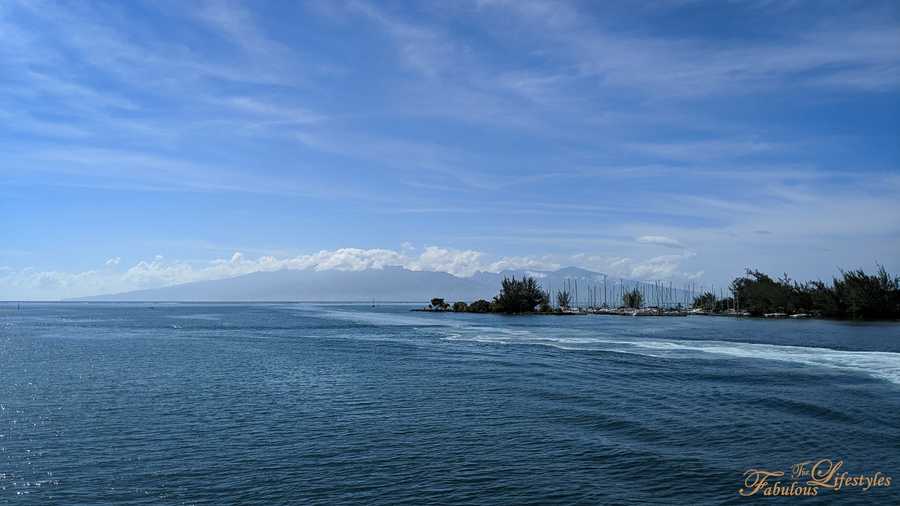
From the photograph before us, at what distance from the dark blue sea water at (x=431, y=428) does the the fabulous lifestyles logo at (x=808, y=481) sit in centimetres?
44

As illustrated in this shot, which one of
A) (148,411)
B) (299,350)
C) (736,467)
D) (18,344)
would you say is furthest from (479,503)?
Result: (18,344)

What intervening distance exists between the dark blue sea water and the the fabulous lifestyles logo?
17.1 inches

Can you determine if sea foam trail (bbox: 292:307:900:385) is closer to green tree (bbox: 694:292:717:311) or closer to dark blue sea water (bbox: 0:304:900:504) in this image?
dark blue sea water (bbox: 0:304:900:504)

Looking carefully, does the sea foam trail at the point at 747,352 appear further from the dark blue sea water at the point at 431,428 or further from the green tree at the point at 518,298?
the green tree at the point at 518,298

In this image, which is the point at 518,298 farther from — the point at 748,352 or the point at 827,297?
the point at 748,352

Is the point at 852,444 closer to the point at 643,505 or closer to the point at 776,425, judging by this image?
the point at 776,425

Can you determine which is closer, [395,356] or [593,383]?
[593,383]

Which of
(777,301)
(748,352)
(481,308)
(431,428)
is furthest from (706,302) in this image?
(431,428)

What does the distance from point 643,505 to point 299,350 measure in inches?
1742

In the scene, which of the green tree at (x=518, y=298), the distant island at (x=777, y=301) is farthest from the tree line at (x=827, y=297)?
the green tree at (x=518, y=298)

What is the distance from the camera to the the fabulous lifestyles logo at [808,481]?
16953mm

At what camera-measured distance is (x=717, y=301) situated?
18612cm

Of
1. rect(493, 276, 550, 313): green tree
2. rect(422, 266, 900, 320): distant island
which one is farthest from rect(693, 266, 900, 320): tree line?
rect(493, 276, 550, 313): green tree

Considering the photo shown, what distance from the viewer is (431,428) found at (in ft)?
78.0
